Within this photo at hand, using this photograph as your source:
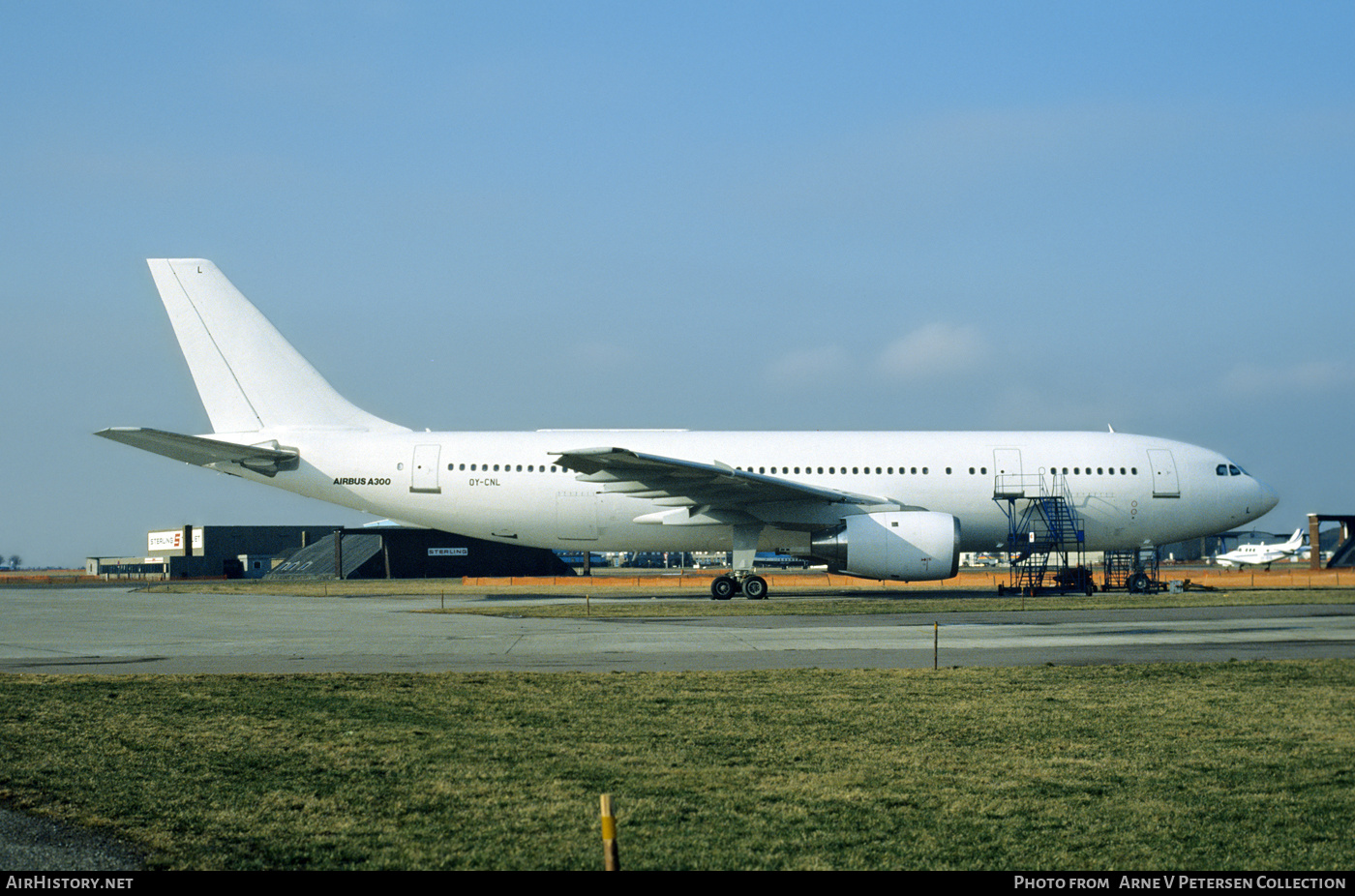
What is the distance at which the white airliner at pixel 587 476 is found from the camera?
29.3 m

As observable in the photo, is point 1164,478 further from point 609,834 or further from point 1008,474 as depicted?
point 609,834

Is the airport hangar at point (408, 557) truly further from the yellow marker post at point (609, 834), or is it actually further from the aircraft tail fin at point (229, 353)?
the yellow marker post at point (609, 834)

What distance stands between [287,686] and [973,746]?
7056 millimetres

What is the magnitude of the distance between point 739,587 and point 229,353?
48.5 feet

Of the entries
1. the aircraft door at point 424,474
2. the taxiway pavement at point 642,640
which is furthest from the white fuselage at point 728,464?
the taxiway pavement at point 642,640

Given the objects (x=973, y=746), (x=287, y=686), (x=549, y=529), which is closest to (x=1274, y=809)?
(x=973, y=746)

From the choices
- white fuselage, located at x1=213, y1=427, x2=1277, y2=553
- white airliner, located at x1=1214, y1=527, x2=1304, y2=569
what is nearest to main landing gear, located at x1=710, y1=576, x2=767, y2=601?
white fuselage, located at x1=213, y1=427, x2=1277, y2=553

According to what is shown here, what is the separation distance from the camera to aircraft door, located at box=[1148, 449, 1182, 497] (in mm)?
29938

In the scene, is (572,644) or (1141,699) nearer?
(1141,699)

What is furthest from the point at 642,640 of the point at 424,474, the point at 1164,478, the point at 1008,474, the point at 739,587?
the point at 1164,478

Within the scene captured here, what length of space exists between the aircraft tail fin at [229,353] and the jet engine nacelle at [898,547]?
1456 centimetres

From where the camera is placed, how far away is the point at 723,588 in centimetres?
2895
